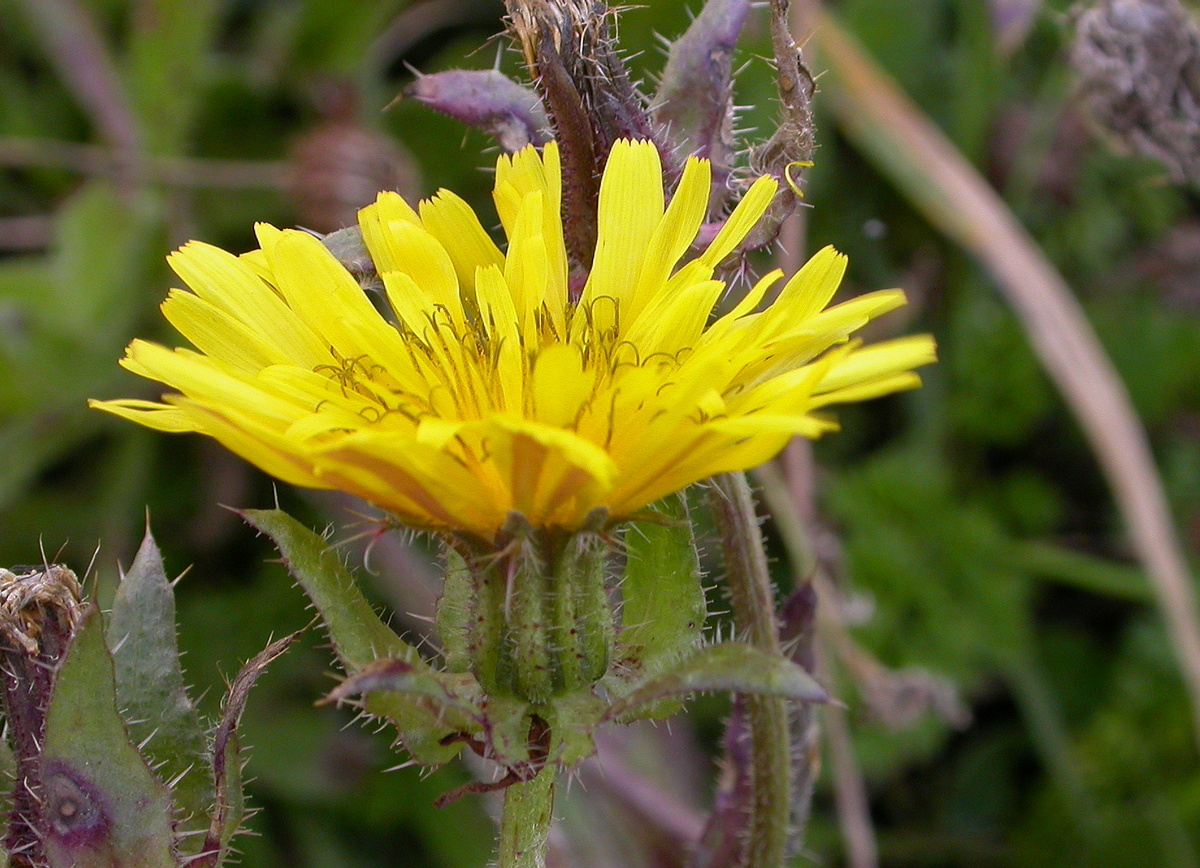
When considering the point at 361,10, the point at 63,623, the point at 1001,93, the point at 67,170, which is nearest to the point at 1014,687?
the point at 1001,93

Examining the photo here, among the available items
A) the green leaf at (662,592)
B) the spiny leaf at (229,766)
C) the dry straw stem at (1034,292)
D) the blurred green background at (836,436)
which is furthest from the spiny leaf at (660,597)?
the dry straw stem at (1034,292)

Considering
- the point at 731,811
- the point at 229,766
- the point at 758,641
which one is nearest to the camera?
the point at 229,766

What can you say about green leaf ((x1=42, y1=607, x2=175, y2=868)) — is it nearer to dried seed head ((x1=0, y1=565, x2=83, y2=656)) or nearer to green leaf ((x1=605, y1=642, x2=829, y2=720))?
dried seed head ((x1=0, y1=565, x2=83, y2=656))

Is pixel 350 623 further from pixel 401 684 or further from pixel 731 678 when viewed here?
pixel 731 678

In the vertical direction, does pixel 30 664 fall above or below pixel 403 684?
above

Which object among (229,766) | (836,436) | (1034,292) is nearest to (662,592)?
(229,766)

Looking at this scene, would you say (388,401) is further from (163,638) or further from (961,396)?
(961,396)

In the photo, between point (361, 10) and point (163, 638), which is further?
point (361, 10)
